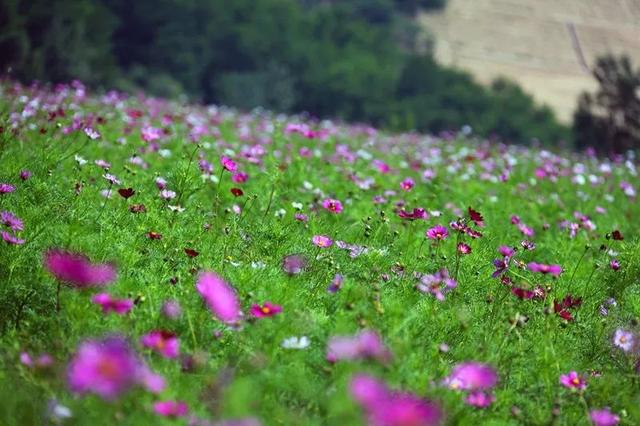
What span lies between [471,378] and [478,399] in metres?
0.17

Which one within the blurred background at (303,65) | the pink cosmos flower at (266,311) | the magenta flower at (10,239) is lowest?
the blurred background at (303,65)

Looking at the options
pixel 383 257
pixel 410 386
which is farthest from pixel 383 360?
pixel 383 257

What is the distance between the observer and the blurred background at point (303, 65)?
26328 millimetres

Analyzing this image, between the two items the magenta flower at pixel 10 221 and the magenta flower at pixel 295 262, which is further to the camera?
the magenta flower at pixel 295 262

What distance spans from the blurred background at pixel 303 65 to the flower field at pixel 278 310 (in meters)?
18.3

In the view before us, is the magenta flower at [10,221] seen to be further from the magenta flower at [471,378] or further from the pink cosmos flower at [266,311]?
the magenta flower at [471,378]

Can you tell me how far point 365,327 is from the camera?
2400mm

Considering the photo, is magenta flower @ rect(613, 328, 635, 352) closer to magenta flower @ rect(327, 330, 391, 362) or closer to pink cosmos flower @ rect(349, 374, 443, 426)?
magenta flower @ rect(327, 330, 391, 362)

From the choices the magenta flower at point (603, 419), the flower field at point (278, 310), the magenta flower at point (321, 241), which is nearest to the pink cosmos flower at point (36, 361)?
the flower field at point (278, 310)

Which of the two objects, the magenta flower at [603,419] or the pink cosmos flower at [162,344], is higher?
the pink cosmos flower at [162,344]

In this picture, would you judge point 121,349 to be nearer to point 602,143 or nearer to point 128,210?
point 128,210

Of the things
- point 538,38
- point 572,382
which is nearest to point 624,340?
point 572,382

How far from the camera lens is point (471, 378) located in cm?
220

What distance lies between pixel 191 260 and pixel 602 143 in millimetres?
21073
